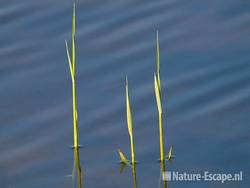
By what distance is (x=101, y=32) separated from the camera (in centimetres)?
776

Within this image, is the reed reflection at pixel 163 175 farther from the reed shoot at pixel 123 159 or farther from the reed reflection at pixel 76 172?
the reed reflection at pixel 76 172

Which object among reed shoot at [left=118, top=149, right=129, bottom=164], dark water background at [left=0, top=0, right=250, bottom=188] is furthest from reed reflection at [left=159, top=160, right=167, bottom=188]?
reed shoot at [left=118, top=149, right=129, bottom=164]

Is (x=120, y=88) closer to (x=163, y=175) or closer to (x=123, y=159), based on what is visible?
(x=123, y=159)

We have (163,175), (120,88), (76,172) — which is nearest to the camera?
(163,175)

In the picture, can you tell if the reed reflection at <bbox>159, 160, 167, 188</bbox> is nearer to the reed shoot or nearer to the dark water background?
the dark water background

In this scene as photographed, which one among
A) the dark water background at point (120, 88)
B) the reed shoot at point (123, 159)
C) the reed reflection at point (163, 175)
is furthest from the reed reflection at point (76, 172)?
the reed reflection at point (163, 175)

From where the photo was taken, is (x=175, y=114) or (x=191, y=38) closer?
(x=175, y=114)

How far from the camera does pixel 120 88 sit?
7.02 m

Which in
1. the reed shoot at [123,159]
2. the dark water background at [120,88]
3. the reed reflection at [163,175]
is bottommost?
the reed reflection at [163,175]

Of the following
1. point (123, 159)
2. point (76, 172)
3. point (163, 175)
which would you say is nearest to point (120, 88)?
point (123, 159)

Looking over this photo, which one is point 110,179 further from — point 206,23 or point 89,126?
point 206,23

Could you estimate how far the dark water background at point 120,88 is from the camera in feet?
20.3

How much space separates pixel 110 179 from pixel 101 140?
483 millimetres

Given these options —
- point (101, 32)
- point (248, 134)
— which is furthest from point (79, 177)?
point (101, 32)
